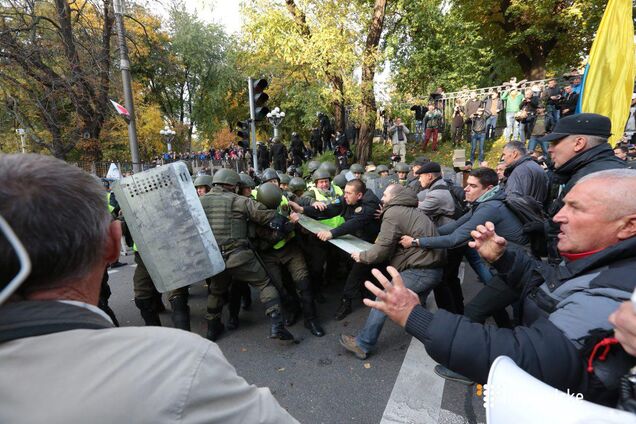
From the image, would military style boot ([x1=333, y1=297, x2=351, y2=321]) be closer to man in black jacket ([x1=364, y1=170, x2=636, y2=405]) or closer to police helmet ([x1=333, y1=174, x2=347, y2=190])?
police helmet ([x1=333, y1=174, x2=347, y2=190])

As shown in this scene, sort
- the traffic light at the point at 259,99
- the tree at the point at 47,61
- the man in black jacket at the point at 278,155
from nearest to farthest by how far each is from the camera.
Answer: the traffic light at the point at 259,99, the tree at the point at 47,61, the man in black jacket at the point at 278,155

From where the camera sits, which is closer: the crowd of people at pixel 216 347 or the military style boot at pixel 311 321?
the crowd of people at pixel 216 347

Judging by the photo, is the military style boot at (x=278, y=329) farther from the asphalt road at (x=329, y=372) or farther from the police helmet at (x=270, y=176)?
the police helmet at (x=270, y=176)

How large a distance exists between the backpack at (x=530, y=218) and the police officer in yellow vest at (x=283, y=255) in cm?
229

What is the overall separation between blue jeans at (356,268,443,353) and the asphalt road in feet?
0.65

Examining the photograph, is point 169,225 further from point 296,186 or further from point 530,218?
point 530,218

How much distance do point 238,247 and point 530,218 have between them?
2.85 meters

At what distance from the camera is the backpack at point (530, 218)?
3067mm

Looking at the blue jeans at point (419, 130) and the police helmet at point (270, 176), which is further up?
the blue jeans at point (419, 130)

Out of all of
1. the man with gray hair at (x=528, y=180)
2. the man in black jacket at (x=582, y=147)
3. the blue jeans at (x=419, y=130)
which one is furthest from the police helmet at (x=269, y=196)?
the blue jeans at (x=419, y=130)

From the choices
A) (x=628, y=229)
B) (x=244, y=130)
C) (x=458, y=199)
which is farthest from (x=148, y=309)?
(x=244, y=130)

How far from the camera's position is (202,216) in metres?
3.26

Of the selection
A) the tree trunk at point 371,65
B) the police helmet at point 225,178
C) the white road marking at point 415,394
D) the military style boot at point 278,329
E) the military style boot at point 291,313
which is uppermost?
the tree trunk at point 371,65

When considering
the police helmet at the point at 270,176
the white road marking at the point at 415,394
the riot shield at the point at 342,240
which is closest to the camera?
the white road marking at the point at 415,394
